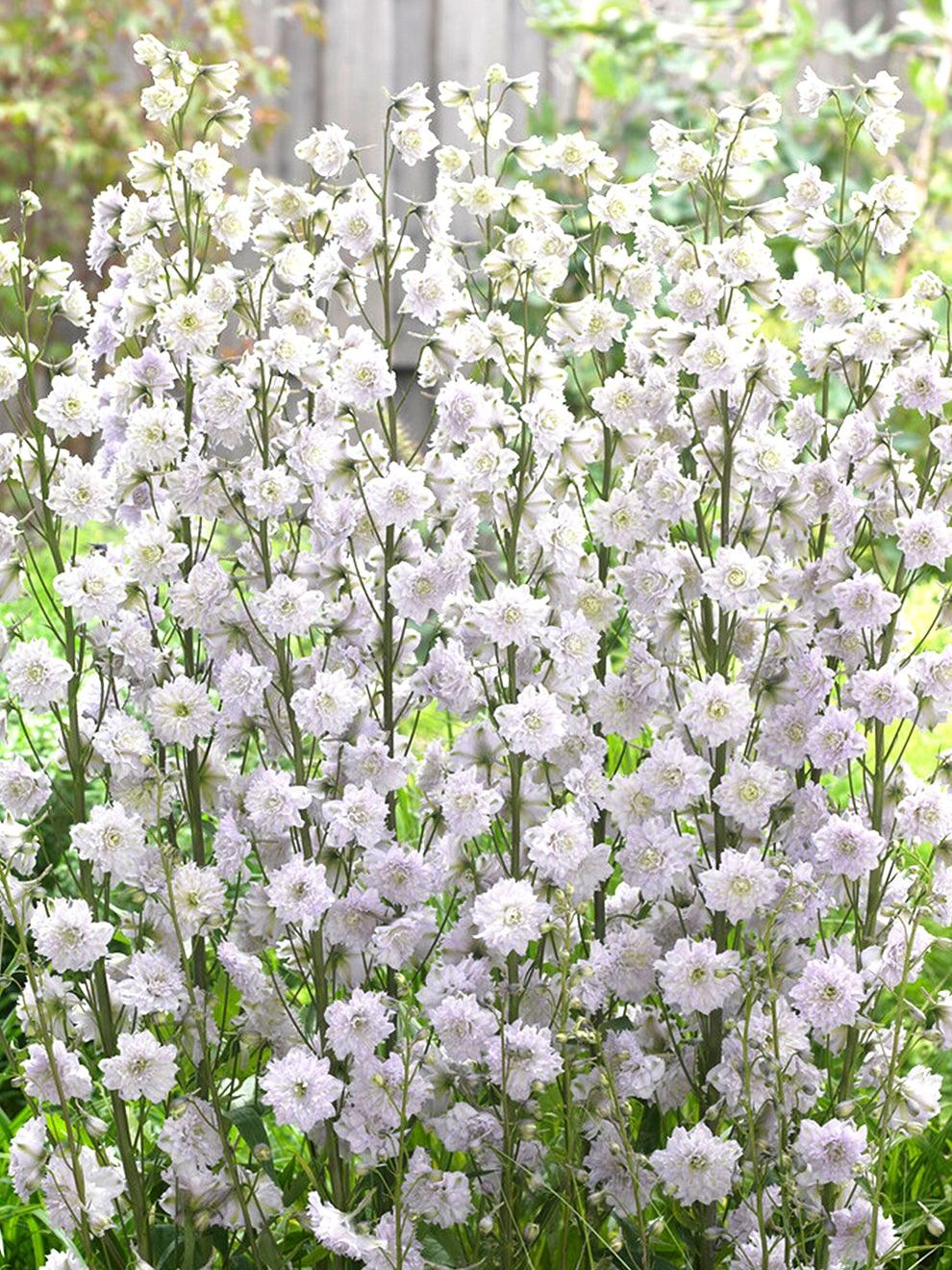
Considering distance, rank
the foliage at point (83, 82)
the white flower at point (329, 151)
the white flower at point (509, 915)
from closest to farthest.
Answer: the white flower at point (509, 915)
the white flower at point (329, 151)
the foliage at point (83, 82)

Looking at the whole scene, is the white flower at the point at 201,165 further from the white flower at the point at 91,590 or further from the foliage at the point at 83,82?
the foliage at the point at 83,82

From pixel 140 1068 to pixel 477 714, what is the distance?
1.50 feet

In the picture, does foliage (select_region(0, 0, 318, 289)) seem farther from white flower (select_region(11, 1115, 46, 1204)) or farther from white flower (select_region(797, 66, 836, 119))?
white flower (select_region(11, 1115, 46, 1204))

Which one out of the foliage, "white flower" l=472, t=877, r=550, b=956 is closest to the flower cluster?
"white flower" l=472, t=877, r=550, b=956

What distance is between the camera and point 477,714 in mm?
1572

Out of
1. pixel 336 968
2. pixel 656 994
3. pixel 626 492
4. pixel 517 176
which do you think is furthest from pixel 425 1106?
pixel 517 176

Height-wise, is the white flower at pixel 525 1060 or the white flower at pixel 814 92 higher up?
the white flower at pixel 814 92

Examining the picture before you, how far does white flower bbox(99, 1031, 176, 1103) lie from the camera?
1.39 meters

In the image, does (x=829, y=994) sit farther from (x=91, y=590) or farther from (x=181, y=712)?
(x=91, y=590)

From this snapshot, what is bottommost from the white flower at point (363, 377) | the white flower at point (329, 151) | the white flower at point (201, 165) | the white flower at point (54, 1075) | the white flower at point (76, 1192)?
the white flower at point (76, 1192)

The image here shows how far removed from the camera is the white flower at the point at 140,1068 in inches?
54.8

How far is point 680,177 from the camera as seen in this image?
4.91ft

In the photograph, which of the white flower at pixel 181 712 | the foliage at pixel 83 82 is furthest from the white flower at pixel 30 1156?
the foliage at pixel 83 82

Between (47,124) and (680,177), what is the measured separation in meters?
3.08
